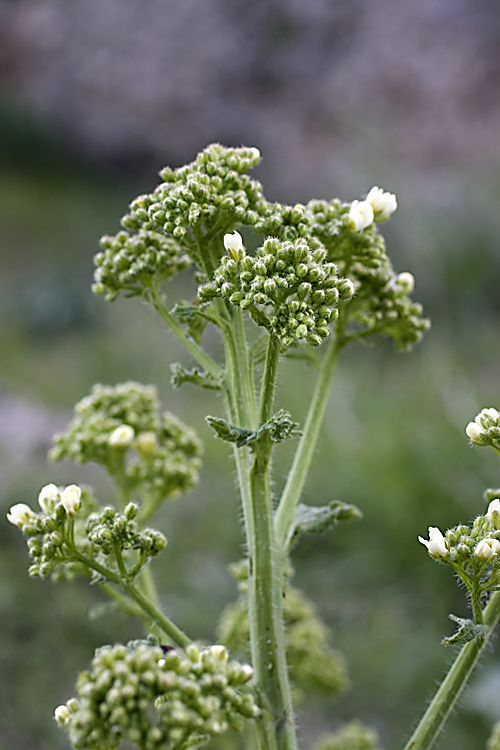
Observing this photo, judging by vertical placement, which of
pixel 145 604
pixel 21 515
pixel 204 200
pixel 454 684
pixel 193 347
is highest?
pixel 204 200

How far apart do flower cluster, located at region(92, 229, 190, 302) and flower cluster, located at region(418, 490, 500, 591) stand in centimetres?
65

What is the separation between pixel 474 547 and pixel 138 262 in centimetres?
74

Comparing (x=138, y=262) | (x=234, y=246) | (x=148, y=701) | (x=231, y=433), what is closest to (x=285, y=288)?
(x=234, y=246)

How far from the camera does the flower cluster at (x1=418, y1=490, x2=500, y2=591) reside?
940 millimetres

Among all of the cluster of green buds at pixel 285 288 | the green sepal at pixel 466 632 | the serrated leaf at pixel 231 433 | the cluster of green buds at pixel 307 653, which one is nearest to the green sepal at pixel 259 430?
the serrated leaf at pixel 231 433

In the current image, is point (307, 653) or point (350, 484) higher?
point (350, 484)

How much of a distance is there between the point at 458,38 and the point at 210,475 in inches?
284

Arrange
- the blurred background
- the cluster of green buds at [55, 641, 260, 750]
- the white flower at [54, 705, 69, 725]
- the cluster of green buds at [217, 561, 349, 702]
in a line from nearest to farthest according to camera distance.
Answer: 1. the cluster of green buds at [55, 641, 260, 750]
2. the white flower at [54, 705, 69, 725]
3. the cluster of green buds at [217, 561, 349, 702]
4. the blurred background

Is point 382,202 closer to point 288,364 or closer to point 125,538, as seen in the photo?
point 125,538

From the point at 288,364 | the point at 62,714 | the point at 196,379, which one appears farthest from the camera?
the point at 288,364

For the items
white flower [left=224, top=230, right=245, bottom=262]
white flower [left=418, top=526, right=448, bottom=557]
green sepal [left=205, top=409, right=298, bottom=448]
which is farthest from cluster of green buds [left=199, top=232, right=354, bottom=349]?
white flower [left=418, top=526, right=448, bottom=557]

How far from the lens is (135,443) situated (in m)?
1.46

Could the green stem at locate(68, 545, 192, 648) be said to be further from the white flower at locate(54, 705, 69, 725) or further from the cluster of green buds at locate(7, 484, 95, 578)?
the white flower at locate(54, 705, 69, 725)

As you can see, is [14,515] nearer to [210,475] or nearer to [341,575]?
[341,575]
